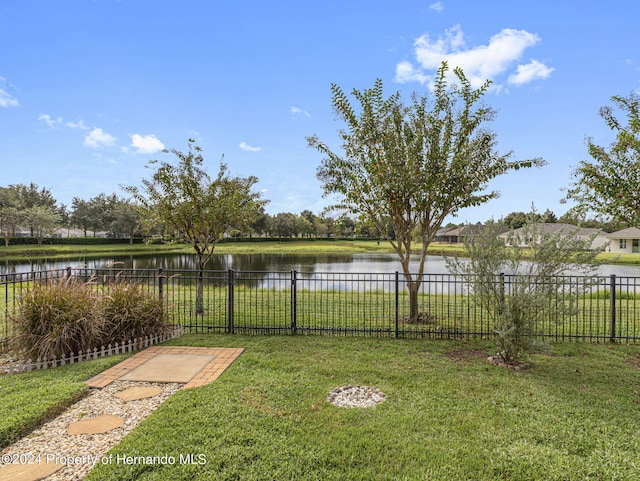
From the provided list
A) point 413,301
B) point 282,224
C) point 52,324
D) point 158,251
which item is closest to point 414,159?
point 413,301

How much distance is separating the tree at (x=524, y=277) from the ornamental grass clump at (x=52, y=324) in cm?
531

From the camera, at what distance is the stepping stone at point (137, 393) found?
144 inches

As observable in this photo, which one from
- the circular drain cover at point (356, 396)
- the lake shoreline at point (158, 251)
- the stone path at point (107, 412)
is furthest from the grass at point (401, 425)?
the lake shoreline at point (158, 251)

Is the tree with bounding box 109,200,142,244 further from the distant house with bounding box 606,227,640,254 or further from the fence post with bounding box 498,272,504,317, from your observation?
the distant house with bounding box 606,227,640,254

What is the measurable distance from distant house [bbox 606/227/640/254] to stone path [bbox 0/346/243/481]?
4538cm

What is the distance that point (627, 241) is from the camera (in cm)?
3759

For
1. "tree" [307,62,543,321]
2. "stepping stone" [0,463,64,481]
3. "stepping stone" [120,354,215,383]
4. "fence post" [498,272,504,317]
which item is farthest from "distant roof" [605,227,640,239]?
"stepping stone" [0,463,64,481]

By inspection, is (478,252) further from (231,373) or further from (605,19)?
(605,19)

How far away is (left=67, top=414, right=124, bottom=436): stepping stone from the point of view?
117 inches

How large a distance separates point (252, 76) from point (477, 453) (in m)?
13.3

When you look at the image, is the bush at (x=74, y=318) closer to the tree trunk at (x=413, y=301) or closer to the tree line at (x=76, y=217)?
the tree trunk at (x=413, y=301)

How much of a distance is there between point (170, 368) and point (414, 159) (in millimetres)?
5694

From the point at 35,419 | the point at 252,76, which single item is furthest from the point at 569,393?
the point at 252,76

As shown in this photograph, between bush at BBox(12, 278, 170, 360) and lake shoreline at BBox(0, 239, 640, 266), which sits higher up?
bush at BBox(12, 278, 170, 360)
